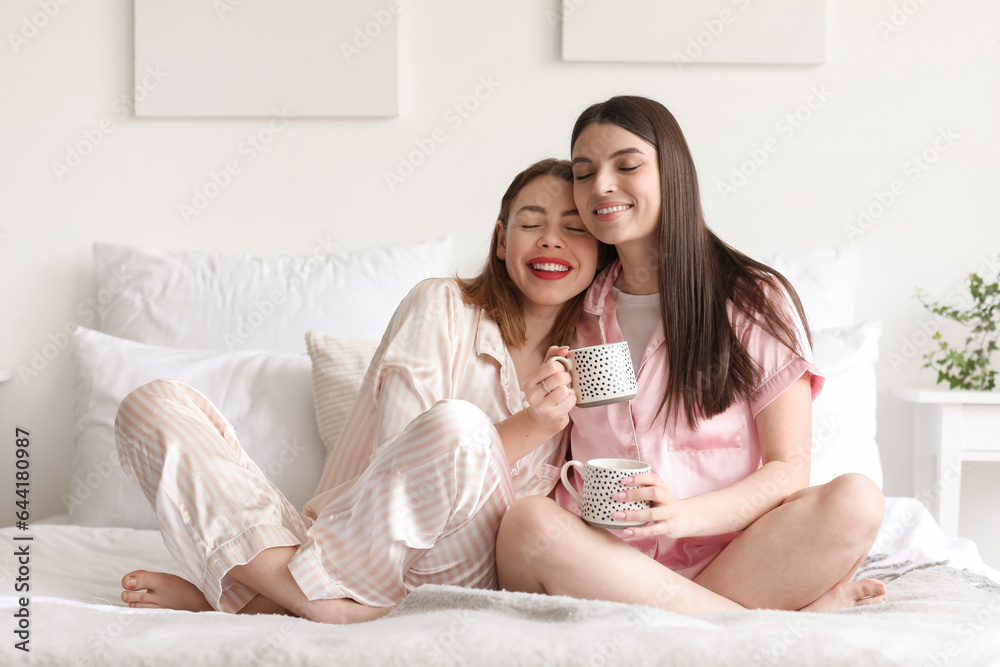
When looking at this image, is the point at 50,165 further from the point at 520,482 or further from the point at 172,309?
the point at 520,482

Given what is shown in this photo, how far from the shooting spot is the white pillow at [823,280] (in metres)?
1.90

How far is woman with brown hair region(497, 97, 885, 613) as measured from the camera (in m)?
1.12

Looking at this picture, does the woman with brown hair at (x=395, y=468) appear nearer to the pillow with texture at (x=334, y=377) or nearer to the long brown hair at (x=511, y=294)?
the long brown hair at (x=511, y=294)

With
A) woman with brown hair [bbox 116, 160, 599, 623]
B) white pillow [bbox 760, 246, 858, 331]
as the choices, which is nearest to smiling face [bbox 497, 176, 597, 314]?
woman with brown hair [bbox 116, 160, 599, 623]

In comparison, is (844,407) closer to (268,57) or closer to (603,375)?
(603,375)

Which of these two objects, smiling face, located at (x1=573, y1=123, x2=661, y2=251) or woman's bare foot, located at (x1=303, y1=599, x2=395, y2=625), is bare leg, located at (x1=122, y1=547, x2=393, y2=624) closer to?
woman's bare foot, located at (x1=303, y1=599, x2=395, y2=625)

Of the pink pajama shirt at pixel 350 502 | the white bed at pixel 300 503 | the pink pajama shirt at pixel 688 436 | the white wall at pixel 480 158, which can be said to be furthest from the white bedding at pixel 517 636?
the white wall at pixel 480 158

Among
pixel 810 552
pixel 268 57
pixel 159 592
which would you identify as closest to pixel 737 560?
pixel 810 552

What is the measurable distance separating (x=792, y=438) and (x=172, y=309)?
4.75 ft

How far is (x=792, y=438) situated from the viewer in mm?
1241

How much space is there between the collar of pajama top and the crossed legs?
12cm

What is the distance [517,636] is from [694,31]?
168 centimetres

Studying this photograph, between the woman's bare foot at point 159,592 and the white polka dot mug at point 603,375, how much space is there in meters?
0.63

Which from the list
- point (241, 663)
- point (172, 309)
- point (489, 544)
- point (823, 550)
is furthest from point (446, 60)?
point (241, 663)
